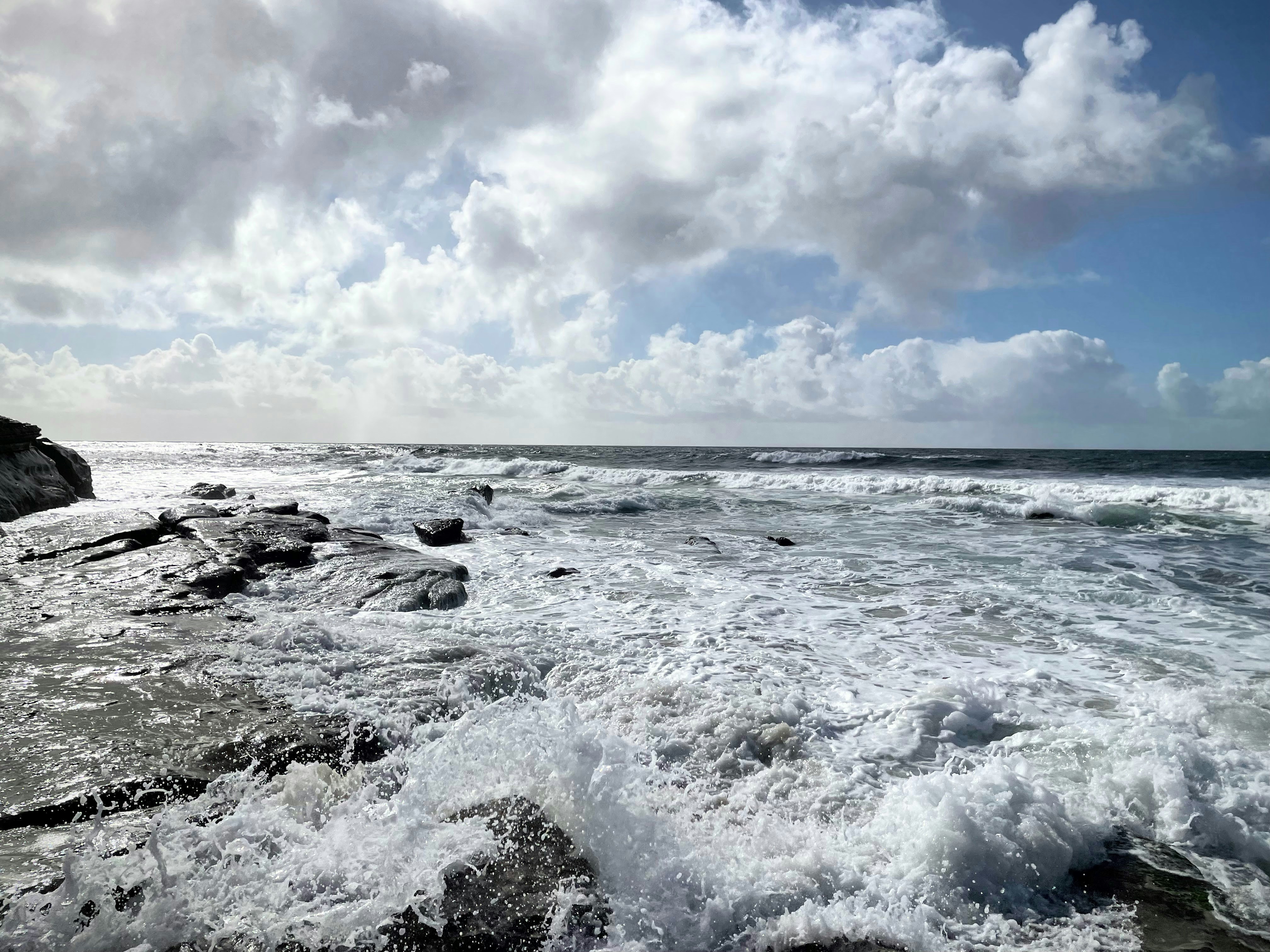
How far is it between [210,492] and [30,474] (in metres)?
5.33

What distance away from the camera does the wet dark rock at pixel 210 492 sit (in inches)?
708

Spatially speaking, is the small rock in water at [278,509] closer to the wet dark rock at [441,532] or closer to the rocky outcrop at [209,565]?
the rocky outcrop at [209,565]

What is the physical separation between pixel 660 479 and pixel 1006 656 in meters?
27.5

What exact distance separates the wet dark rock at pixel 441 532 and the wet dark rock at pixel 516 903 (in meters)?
9.62

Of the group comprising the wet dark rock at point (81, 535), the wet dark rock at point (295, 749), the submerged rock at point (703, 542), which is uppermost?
the wet dark rock at point (81, 535)

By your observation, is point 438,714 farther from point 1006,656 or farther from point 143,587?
point 1006,656

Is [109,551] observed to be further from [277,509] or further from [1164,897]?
[1164,897]

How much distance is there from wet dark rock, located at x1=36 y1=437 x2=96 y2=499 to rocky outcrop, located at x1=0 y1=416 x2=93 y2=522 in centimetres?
2

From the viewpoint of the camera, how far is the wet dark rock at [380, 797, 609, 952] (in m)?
2.22

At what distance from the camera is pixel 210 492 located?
1844cm

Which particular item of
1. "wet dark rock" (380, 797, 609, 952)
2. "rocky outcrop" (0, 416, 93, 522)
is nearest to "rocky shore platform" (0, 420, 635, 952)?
"wet dark rock" (380, 797, 609, 952)

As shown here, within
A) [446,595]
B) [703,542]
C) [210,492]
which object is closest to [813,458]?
[703,542]

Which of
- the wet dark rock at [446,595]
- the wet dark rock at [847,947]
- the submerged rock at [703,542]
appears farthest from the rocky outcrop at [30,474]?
the wet dark rock at [847,947]

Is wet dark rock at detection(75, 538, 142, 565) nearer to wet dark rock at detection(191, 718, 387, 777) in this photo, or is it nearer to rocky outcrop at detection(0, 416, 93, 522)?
rocky outcrop at detection(0, 416, 93, 522)
